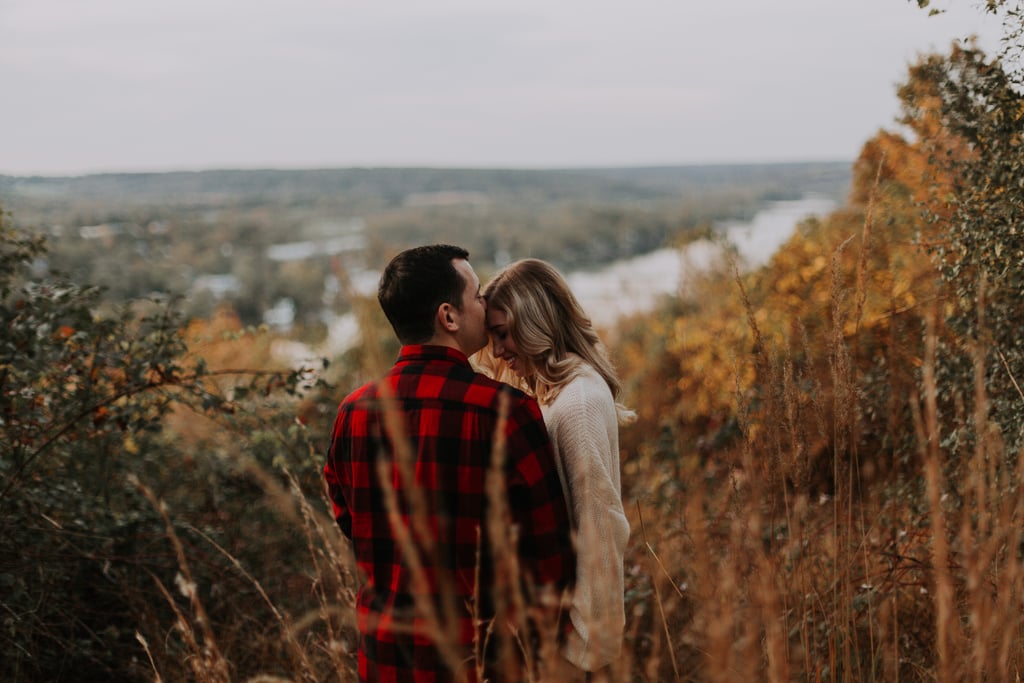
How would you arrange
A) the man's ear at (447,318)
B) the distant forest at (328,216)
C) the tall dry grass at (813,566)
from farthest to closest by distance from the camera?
the distant forest at (328,216) → the man's ear at (447,318) → the tall dry grass at (813,566)

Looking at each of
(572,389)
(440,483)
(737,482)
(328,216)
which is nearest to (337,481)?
(440,483)

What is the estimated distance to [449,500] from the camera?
162 cm

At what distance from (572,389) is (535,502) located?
317 mm

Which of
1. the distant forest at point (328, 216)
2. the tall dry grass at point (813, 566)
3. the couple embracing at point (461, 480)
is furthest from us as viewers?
the distant forest at point (328, 216)

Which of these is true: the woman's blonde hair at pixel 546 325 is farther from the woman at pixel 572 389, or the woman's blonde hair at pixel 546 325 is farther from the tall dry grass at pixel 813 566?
the tall dry grass at pixel 813 566

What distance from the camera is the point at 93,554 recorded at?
8.65ft

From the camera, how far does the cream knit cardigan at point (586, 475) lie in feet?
5.27

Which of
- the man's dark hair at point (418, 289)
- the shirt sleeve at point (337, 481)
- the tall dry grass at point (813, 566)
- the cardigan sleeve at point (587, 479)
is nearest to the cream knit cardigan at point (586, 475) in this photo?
the cardigan sleeve at point (587, 479)

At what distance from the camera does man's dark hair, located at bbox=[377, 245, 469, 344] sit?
5.51ft

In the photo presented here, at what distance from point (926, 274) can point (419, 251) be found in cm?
215

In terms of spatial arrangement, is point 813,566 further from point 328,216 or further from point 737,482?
point 328,216

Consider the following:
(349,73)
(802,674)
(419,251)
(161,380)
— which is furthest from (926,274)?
(349,73)

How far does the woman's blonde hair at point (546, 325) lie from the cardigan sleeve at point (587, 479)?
11cm

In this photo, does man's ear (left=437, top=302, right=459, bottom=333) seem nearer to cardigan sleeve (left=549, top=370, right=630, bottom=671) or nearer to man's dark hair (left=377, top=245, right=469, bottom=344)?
man's dark hair (left=377, top=245, right=469, bottom=344)
